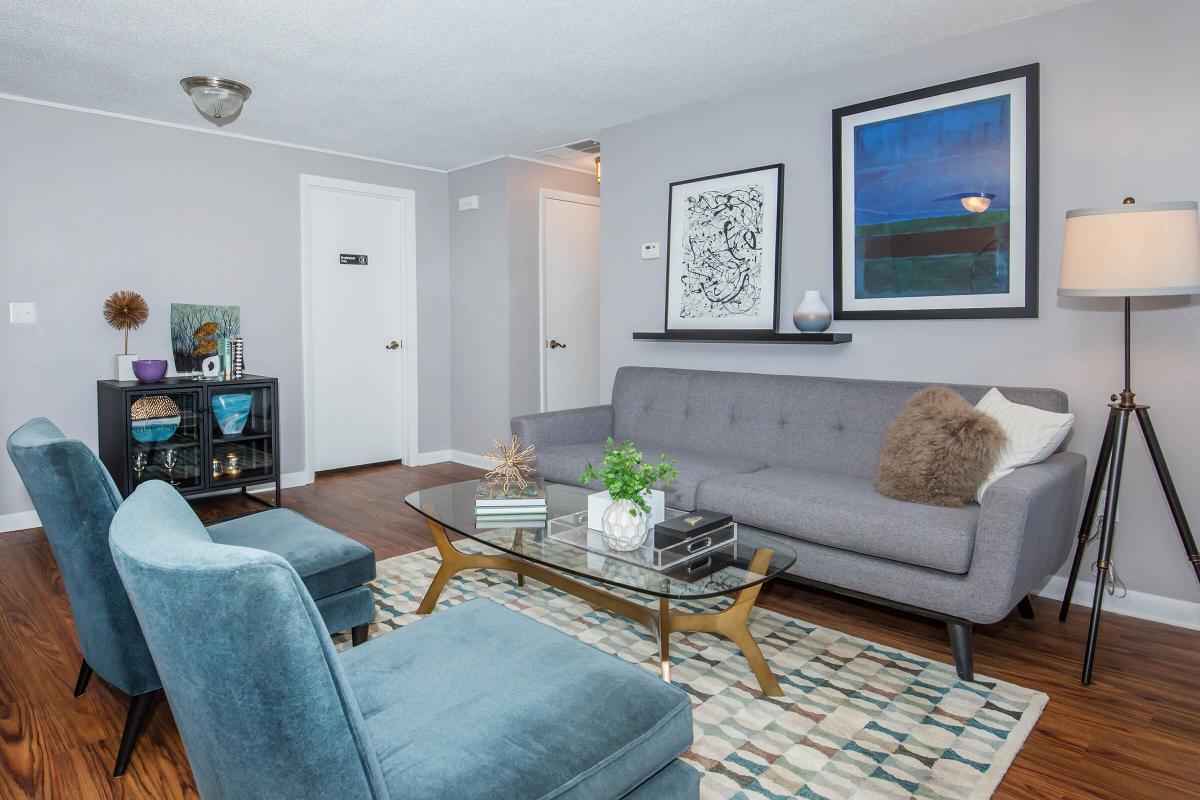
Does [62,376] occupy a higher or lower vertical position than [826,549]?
higher

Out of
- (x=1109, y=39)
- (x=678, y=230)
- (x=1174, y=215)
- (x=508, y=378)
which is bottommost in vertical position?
(x=508, y=378)

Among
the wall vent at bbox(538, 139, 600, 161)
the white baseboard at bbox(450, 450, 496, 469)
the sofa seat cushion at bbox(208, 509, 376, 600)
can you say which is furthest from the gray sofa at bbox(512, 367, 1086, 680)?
the wall vent at bbox(538, 139, 600, 161)

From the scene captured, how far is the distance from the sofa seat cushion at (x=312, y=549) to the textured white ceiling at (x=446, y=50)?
1.99 m

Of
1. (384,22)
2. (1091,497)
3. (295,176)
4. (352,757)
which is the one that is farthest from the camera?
(295,176)

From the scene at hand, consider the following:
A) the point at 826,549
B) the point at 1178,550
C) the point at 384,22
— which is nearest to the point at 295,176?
the point at 384,22

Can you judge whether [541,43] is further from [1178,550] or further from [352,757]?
[1178,550]

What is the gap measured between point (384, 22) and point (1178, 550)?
3.73 meters

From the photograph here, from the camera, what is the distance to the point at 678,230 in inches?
166

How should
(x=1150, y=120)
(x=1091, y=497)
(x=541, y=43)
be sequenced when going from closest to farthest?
(x=1091, y=497)
(x=1150, y=120)
(x=541, y=43)

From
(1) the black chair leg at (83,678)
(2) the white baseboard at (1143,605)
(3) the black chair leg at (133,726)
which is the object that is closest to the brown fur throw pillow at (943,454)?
(2) the white baseboard at (1143,605)

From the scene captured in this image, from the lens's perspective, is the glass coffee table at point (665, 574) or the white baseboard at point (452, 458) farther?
the white baseboard at point (452, 458)

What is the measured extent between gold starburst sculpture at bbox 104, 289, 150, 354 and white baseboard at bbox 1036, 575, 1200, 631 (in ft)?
16.1

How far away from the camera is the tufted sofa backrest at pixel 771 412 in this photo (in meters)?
3.14

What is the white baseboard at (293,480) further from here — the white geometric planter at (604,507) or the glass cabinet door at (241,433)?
the white geometric planter at (604,507)
